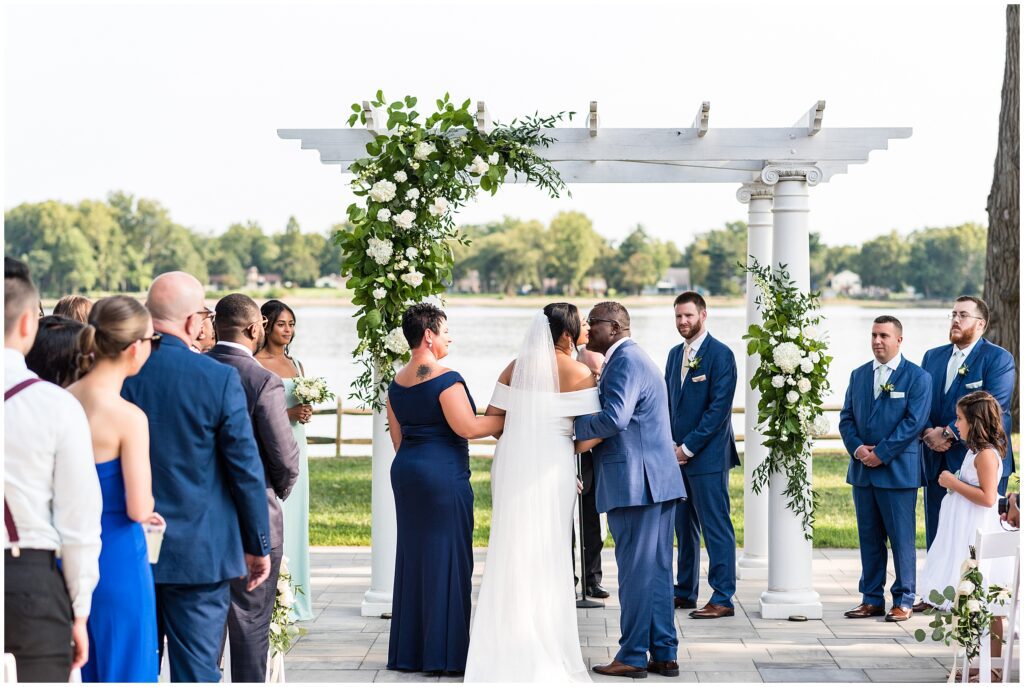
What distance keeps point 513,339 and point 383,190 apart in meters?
32.2

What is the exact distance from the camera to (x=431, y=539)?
5.90m

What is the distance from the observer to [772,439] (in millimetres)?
7137

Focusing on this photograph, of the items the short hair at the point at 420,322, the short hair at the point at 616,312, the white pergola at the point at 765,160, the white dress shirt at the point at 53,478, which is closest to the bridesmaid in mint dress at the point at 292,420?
the white pergola at the point at 765,160

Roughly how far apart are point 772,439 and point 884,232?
4050 cm

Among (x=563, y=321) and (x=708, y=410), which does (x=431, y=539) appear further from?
(x=708, y=410)

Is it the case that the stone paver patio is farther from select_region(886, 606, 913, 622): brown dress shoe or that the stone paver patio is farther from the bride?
the bride

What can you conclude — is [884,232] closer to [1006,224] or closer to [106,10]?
[106,10]

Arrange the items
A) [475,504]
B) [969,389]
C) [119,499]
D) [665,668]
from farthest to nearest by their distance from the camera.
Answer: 1. [475,504]
2. [969,389]
3. [665,668]
4. [119,499]

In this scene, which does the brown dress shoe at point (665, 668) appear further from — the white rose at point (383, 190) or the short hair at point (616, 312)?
the white rose at point (383, 190)

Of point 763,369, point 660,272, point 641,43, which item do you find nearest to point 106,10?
point 641,43

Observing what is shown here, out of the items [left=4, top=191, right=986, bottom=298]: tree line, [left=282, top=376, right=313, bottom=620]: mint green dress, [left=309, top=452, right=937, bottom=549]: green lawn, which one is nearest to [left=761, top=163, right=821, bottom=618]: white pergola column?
[left=282, top=376, right=313, bottom=620]: mint green dress

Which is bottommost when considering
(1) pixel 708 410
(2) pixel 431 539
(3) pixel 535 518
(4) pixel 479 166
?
(2) pixel 431 539

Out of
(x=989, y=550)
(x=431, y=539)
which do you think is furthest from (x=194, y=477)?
(x=989, y=550)

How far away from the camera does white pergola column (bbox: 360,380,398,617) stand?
7.25 meters
